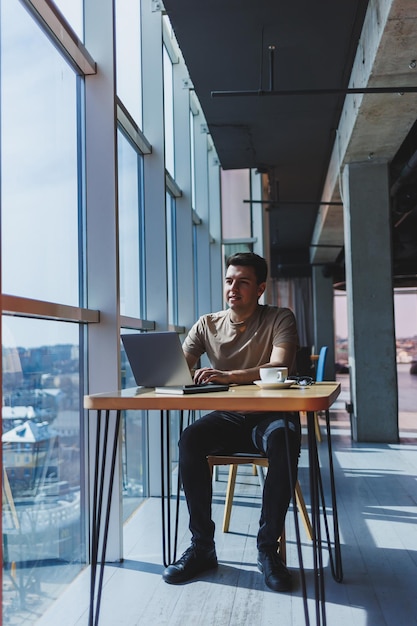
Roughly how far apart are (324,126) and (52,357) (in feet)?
17.1

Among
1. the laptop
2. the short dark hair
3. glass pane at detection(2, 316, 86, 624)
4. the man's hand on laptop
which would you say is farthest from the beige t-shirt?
glass pane at detection(2, 316, 86, 624)

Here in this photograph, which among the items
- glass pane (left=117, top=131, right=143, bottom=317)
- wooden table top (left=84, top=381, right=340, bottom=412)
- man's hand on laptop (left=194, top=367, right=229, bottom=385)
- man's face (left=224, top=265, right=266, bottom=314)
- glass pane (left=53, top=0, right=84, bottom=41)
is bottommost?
wooden table top (left=84, top=381, right=340, bottom=412)

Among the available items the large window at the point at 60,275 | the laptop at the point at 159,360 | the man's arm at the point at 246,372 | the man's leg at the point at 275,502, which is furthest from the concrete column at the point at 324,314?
the laptop at the point at 159,360

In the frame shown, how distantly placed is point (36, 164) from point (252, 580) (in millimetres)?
1740

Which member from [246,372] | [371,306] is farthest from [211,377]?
[371,306]

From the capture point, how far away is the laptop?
2.23 meters

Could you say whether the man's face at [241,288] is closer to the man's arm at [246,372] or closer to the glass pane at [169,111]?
the man's arm at [246,372]

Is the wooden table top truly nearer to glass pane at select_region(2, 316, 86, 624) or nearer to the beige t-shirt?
glass pane at select_region(2, 316, 86, 624)

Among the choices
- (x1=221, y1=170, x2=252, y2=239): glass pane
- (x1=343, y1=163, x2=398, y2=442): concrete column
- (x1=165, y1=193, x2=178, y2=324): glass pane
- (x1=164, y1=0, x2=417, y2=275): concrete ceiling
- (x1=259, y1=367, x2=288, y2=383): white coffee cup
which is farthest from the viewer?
(x1=221, y1=170, x2=252, y2=239): glass pane

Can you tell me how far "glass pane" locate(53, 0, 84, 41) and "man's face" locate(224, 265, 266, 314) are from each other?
1.25m

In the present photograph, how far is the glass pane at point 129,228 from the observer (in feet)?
12.0

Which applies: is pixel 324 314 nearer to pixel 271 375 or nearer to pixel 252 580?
pixel 252 580

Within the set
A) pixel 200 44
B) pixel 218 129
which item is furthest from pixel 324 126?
pixel 200 44

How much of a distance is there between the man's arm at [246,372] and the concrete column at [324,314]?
12.8 meters
